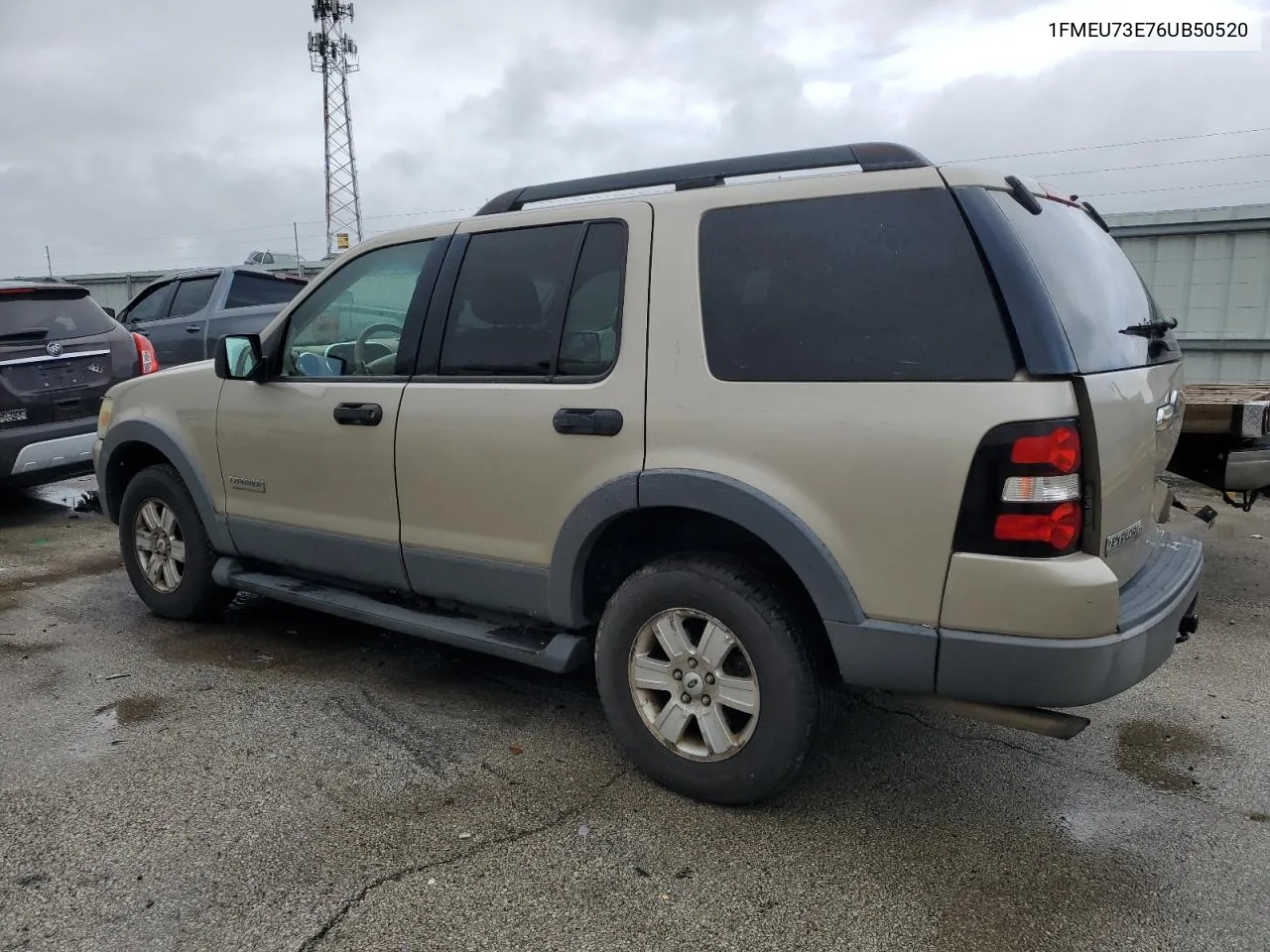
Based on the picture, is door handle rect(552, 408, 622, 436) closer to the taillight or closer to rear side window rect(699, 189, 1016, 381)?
rear side window rect(699, 189, 1016, 381)

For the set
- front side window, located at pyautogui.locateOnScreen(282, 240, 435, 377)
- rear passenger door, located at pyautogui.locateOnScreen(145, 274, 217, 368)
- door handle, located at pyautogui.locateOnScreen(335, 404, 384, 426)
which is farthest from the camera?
rear passenger door, located at pyautogui.locateOnScreen(145, 274, 217, 368)

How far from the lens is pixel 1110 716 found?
367 cm

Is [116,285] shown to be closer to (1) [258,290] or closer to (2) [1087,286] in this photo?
(1) [258,290]

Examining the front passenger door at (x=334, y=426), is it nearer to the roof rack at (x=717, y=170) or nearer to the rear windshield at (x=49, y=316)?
the roof rack at (x=717, y=170)

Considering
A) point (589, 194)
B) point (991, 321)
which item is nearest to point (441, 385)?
point (589, 194)

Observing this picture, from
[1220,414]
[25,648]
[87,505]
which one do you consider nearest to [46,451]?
[87,505]

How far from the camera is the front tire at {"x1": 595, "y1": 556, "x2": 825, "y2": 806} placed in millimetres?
2725

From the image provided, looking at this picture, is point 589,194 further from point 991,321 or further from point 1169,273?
point 1169,273

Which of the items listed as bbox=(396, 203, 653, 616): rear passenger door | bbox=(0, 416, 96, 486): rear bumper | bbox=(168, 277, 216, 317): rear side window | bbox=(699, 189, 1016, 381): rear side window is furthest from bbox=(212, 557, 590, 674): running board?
bbox=(168, 277, 216, 317): rear side window

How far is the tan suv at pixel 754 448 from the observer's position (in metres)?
2.40

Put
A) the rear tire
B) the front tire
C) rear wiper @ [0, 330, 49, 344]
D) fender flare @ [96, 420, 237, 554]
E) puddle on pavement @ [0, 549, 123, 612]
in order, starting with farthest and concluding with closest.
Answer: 1. rear wiper @ [0, 330, 49, 344]
2. puddle on pavement @ [0, 549, 123, 612]
3. the rear tire
4. fender flare @ [96, 420, 237, 554]
5. the front tire

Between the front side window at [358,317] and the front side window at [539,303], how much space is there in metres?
0.31

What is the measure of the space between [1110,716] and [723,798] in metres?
1.77

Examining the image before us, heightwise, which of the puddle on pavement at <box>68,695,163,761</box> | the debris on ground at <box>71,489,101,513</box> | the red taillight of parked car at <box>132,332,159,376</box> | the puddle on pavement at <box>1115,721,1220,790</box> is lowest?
the puddle on pavement at <box>1115,721,1220,790</box>
